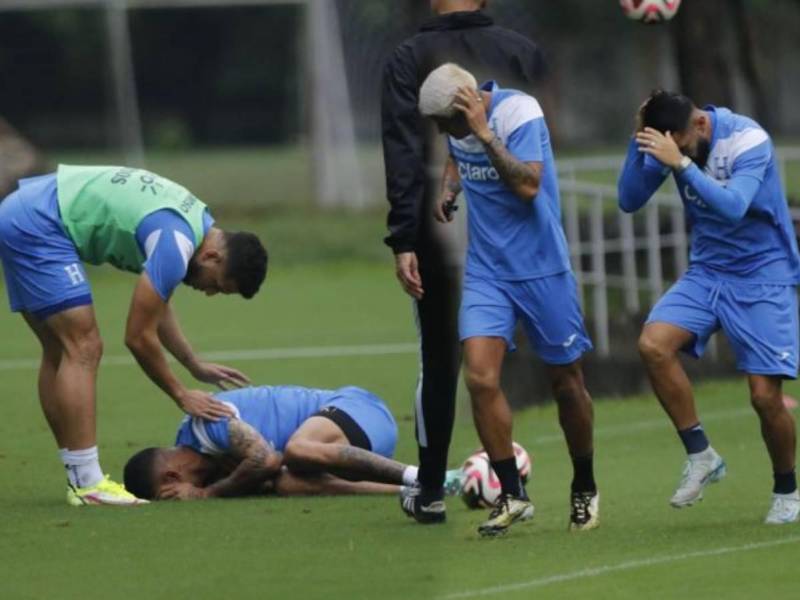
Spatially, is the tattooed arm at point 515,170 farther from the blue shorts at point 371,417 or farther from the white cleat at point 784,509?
the blue shorts at point 371,417

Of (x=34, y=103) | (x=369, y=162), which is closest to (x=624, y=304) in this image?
(x=369, y=162)

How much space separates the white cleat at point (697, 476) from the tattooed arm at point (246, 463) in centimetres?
218

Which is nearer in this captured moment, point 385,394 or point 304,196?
point 385,394

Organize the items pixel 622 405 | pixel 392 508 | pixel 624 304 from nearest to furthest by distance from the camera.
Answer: pixel 392 508 < pixel 622 405 < pixel 624 304

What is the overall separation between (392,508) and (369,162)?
78.5 ft

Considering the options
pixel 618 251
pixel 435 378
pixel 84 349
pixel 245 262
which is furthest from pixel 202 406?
pixel 618 251

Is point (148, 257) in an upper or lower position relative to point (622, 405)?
upper

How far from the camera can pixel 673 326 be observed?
10586 millimetres

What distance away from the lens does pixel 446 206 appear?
10.5 metres

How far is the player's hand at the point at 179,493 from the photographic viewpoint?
11.6 m

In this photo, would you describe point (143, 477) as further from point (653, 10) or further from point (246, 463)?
point (653, 10)

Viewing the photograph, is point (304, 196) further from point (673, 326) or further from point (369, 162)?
point (673, 326)

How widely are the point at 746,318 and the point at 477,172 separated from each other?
4.82 ft

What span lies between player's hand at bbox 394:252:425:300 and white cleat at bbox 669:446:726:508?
151 cm
